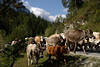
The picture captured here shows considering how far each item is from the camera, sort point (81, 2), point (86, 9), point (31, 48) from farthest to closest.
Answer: point (81, 2) → point (86, 9) → point (31, 48)

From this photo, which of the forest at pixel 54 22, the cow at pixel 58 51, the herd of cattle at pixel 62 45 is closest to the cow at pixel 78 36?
the herd of cattle at pixel 62 45

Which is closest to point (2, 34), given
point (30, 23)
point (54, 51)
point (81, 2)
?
point (54, 51)

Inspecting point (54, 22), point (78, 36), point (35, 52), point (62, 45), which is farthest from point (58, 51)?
point (54, 22)

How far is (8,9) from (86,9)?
40674mm

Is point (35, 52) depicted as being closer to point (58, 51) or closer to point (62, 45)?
point (58, 51)

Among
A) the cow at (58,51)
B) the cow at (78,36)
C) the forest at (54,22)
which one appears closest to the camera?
the forest at (54,22)

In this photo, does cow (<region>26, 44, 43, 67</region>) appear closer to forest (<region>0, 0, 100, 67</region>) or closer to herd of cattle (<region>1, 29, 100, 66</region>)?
herd of cattle (<region>1, 29, 100, 66</region>)

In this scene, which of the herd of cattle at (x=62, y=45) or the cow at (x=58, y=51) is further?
the herd of cattle at (x=62, y=45)

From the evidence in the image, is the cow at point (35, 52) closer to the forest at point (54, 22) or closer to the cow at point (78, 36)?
the forest at point (54, 22)

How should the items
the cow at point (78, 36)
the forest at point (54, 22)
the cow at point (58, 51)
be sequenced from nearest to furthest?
the forest at point (54, 22)
the cow at point (58, 51)
the cow at point (78, 36)

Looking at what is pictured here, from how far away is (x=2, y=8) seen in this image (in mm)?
3723

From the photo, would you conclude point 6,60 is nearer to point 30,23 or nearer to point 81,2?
point 81,2

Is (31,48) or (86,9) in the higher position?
(86,9)

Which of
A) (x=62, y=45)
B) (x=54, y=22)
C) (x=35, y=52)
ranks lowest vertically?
(x=35, y=52)
